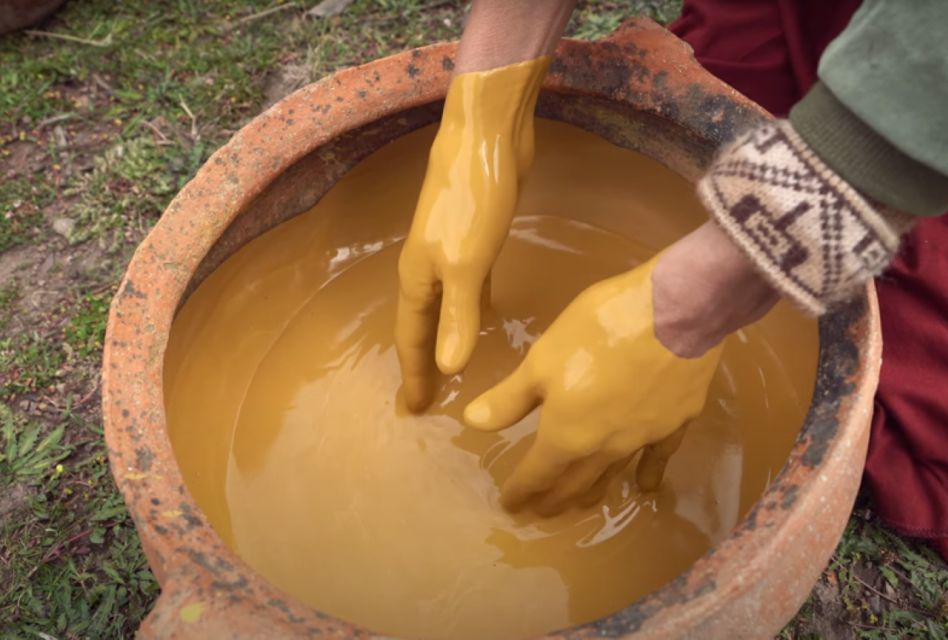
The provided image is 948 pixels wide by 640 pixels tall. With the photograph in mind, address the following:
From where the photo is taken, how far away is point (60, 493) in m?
1.31

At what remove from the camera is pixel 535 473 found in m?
0.93

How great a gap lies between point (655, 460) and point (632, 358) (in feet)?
0.78

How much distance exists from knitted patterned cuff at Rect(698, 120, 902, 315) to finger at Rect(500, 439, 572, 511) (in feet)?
1.00

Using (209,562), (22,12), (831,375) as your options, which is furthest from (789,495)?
(22,12)

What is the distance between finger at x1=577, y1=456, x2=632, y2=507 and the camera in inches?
38.0

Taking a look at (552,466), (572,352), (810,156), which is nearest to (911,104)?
(810,156)

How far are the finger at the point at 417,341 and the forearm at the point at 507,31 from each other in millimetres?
274

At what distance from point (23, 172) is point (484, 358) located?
3.55 ft

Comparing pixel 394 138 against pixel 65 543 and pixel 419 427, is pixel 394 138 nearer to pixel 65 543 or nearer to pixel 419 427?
pixel 419 427

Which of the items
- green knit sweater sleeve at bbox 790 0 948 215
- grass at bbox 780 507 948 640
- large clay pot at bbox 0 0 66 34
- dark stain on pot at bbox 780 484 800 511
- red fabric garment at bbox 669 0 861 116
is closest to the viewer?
green knit sweater sleeve at bbox 790 0 948 215

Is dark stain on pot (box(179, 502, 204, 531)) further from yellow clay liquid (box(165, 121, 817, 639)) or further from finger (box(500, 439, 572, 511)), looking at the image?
finger (box(500, 439, 572, 511))

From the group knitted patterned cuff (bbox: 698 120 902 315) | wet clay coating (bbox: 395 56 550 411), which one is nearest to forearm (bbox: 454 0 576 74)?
wet clay coating (bbox: 395 56 550 411)

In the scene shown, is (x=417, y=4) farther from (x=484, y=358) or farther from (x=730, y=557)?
(x=730, y=557)

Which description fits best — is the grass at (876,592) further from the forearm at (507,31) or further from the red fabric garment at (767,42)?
the forearm at (507,31)
